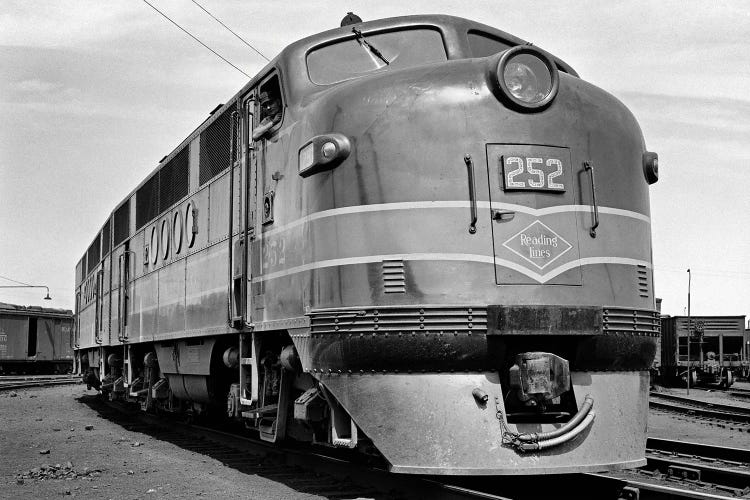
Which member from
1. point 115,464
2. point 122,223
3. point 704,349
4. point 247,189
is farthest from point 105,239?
point 704,349

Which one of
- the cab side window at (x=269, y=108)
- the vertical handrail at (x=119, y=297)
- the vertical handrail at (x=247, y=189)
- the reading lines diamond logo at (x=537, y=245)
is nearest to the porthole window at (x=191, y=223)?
the vertical handrail at (x=247, y=189)

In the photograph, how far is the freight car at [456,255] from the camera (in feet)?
19.9

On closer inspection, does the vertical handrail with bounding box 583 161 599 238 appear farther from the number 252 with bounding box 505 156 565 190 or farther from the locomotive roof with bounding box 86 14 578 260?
the locomotive roof with bounding box 86 14 578 260

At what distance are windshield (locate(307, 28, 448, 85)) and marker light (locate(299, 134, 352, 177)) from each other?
98 cm

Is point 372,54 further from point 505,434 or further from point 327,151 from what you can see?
point 505,434

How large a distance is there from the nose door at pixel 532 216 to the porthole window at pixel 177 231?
5.70 meters

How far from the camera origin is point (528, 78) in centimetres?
657

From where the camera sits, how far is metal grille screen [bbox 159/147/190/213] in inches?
437

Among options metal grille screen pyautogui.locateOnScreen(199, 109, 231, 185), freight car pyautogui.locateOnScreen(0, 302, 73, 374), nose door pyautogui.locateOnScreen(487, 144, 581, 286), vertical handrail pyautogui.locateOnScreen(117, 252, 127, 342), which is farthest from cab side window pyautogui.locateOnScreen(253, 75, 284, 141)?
freight car pyautogui.locateOnScreen(0, 302, 73, 374)

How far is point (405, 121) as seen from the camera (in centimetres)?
644

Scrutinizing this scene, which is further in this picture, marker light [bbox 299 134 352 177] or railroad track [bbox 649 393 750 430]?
railroad track [bbox 649 393 750 430]

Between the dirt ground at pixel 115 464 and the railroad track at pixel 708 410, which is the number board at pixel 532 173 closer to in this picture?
the dirt ground at pixel 115 464

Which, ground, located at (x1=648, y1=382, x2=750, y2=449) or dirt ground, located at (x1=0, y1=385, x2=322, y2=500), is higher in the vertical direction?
dirt ground, located at (x1=0, y1=385, x2=322, y2=500)

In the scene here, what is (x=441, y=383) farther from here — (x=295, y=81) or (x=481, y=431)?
(x=295, y=81)
